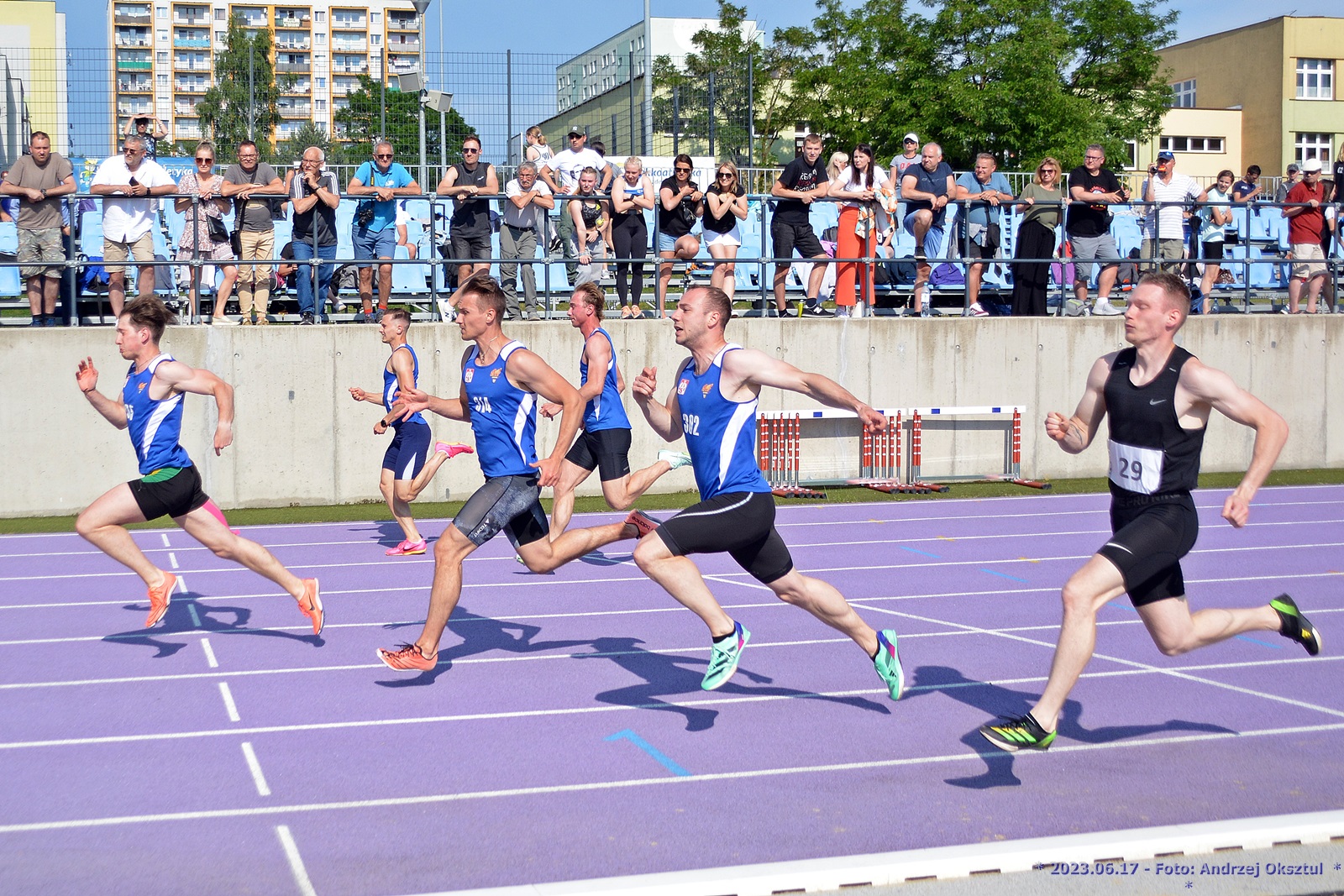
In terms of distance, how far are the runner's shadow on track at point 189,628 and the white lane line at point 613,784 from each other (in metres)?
2.97

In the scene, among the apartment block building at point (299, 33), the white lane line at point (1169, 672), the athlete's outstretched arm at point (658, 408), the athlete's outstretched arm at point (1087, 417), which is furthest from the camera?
the apartment block building at point (299, 33)

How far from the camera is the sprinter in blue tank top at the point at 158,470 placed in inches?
305

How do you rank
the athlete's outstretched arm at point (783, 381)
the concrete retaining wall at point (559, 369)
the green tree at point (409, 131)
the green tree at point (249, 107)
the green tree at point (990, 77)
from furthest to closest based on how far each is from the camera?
the green tree at point (990, 77) < the green tree at point (249, 107) < the green tree at point (409, 131) < the concrete retaining wall at point (559, 369) < the athlete's outstretched arm at point (783, 381)

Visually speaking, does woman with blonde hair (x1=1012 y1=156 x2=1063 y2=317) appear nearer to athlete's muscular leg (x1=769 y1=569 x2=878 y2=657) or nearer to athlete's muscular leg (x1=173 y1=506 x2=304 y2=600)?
athlete's muscular leg (x1=769 y1=569 x2=878 y2=657)

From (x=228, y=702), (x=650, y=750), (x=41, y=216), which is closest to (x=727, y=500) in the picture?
(x=650, y=750)

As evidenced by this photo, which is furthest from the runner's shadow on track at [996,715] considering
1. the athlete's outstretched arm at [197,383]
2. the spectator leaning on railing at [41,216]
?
the spectator leaning on railing at [41,216]

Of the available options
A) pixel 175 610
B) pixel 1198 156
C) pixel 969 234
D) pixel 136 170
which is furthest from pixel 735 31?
pixel 175 610

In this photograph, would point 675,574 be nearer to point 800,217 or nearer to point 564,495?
point 564,495

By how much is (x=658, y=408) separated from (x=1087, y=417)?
212 cm

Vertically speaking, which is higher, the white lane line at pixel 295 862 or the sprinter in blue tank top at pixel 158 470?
the sprinter in blue tank top at pixel 158 470

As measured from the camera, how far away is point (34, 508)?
14023 millimetres

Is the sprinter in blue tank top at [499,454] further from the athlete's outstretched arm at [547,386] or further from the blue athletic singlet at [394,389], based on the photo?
the blue athletic singlet at [394,389]

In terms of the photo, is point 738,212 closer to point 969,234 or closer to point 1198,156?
point 969,234

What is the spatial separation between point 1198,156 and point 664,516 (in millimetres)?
55682
